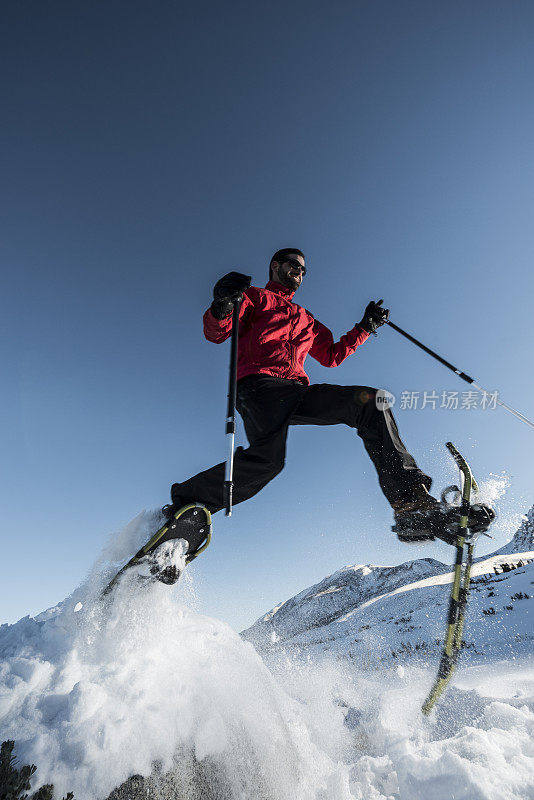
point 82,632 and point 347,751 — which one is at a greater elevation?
point 82,632

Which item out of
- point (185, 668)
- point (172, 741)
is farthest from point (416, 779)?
point (185, 668)

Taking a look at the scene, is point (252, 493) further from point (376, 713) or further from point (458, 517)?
point (376, 713)

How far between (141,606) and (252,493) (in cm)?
133

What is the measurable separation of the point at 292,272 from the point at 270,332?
1048 mm

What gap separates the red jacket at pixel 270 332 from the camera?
3912 mm

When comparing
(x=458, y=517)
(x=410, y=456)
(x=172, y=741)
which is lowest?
(x=172, y=741)

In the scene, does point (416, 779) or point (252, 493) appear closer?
point (416, 779)

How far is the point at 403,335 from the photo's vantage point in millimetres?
5152

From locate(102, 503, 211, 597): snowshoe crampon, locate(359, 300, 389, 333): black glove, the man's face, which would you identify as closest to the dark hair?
the man's face

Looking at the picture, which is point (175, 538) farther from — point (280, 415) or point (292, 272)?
point (292, 272)

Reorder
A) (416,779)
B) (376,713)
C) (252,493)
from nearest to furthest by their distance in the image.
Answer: (416,779)
(376,713)
(252,493)

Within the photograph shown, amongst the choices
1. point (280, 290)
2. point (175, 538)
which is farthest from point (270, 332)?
point (175, 538)

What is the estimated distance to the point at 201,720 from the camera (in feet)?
8.61

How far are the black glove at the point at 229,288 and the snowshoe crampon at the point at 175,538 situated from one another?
1914mm
